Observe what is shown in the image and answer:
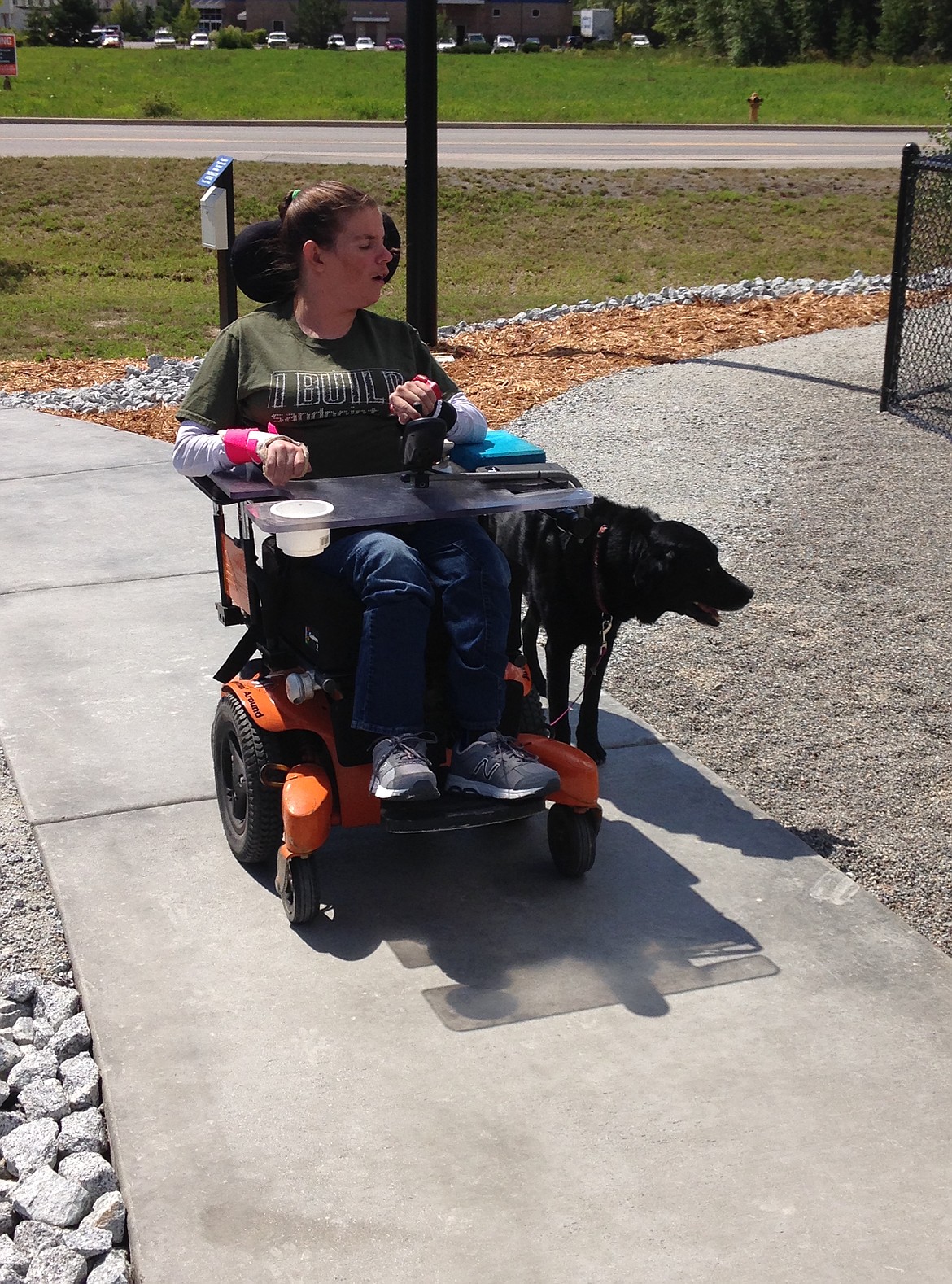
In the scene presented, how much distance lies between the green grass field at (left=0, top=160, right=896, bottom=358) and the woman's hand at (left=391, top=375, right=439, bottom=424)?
713 centimetres

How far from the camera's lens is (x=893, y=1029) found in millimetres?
2920

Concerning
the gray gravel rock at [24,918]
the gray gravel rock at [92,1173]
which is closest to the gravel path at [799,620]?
the gray gravel rock at [24,918]

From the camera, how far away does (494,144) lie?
23719mm

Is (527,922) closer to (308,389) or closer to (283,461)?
(283,461)

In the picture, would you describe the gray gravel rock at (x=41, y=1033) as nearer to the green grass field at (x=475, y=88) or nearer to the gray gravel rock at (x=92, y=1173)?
the gray gravel rock at (x=92, y=1173)

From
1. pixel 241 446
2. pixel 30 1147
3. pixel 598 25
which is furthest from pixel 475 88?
pixel 598 25

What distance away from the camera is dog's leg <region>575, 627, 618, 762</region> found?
161 inches

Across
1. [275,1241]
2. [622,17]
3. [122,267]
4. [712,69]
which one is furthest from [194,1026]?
[622,17]

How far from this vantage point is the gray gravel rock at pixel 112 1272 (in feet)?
7.41

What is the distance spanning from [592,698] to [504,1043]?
1.44 m

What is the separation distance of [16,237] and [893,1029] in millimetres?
14965

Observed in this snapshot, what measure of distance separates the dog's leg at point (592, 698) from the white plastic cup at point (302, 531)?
45.1 inches

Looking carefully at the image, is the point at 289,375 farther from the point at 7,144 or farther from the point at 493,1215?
the point at 7,144

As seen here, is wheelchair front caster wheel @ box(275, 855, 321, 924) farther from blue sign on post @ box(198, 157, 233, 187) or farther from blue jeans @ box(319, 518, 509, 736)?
blue sign on post @ box(198, 157, 233, 187)
